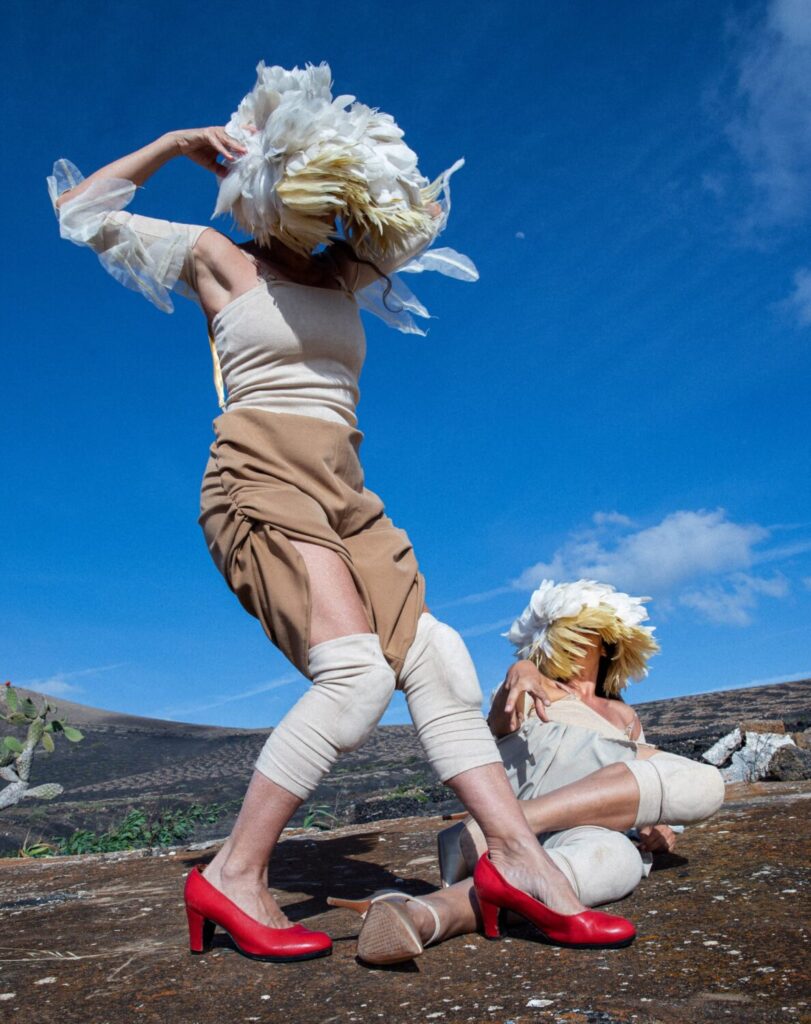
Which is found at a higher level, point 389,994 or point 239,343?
point 239,343

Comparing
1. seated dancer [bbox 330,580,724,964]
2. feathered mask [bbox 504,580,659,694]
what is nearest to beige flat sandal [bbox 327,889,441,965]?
seated dancer [bbox 330,580,724,964]

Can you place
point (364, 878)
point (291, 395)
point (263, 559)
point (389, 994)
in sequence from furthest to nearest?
1. point (364, 878)
2. point (291, 395)
3. point (263, 559)
4. point (389, 994)

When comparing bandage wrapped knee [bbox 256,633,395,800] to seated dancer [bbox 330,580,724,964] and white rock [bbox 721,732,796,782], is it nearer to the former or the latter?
seated dancer [bbox 330,580,724,964]

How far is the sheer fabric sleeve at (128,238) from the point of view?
283cm

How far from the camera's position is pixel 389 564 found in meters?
2.63

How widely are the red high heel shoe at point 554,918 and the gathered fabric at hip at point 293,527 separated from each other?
1.94 feet

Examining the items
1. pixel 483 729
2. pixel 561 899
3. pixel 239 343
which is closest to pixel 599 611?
pixel 483 729

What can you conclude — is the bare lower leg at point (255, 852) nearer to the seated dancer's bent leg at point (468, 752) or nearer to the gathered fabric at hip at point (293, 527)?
the gathered fabric at hip at point (293, 527)

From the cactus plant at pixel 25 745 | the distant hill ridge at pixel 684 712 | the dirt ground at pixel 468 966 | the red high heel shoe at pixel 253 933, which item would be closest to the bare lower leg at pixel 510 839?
the dirt ground at pixel 468 966

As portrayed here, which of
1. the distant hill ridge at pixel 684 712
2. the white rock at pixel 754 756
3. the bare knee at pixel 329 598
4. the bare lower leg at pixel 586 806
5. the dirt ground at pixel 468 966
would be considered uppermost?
the distant hill ridge at pixel 684 712

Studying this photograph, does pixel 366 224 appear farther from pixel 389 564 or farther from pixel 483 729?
pixel 483 729

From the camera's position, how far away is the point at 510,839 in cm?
233

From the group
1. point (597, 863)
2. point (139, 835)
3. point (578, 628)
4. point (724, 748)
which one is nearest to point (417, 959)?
point (597, 863)

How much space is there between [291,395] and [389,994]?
159 cm
